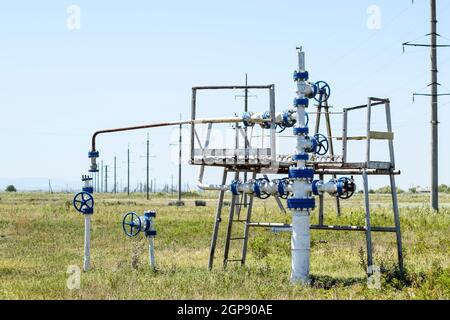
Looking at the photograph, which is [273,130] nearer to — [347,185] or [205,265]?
[347,185]

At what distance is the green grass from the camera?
1474cm

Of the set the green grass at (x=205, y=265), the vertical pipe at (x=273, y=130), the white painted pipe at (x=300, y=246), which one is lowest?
the green grass at (x=205, y=265)

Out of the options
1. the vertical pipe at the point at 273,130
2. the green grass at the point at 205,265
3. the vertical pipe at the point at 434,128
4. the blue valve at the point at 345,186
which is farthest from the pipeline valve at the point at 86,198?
the vertical pipe at the point at 434,128

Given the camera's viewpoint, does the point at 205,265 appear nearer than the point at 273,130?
No

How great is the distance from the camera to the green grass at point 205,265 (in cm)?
1474

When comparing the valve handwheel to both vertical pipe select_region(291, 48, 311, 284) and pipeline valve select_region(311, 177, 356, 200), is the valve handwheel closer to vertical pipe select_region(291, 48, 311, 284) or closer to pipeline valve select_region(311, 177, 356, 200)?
pipeline valve select_region(311, 177, 356, 200)

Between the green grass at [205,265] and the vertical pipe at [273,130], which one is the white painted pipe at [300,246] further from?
the vertical pipe at [273,130]

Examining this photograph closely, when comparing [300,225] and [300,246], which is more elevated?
[300,225]

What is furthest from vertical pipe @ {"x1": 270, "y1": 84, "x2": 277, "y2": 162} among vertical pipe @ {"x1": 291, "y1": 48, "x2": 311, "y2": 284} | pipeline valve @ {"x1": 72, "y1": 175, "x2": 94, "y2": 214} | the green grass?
pipeline valve @ {"x1": 72, "y1": 175, "x2": 94, "y2": 214}

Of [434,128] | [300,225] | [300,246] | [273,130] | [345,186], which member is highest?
[434,128]

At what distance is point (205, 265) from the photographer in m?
20.8

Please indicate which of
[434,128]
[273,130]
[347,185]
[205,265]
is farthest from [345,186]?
[434,128]

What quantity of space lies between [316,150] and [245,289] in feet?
13.9
